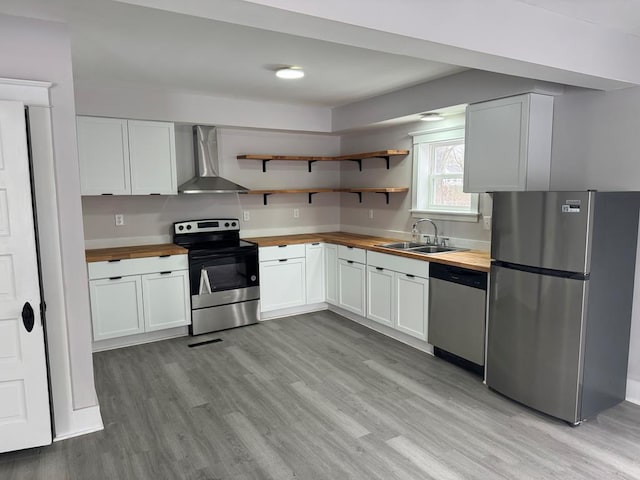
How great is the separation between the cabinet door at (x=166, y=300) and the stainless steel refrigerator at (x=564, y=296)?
283cm

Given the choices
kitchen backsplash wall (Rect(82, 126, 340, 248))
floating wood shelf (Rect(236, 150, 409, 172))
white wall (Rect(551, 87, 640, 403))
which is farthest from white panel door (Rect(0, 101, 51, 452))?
white wall (Rect(551, 87, 640, 403))

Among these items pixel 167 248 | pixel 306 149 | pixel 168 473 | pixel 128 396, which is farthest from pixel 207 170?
pixel 168 473

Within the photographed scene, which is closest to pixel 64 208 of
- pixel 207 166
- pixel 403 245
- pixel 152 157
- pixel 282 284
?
pixel 152 157

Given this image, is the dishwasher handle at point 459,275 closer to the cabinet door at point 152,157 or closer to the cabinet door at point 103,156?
the cabinet door at point 152,157

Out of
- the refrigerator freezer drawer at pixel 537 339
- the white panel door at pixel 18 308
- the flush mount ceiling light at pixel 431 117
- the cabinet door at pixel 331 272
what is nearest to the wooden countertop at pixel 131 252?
the white panel door at pixel 18 308

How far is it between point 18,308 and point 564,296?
3112 mm

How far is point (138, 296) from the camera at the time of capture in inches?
156

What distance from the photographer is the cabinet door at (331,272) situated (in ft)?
15.9

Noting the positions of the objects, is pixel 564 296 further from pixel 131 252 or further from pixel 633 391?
pixel 131 252

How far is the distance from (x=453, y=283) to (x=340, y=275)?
1600 millimetres

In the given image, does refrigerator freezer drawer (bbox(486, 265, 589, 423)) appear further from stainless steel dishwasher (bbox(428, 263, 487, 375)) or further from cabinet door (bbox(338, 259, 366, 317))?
cabinet door (bbox(338, 259, 366, 317))

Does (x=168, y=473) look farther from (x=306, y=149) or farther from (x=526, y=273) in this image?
(x=306, y=149)

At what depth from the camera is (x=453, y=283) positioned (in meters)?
3.42

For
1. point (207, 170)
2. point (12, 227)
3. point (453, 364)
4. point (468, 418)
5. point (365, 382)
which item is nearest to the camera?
point (12, 227)
